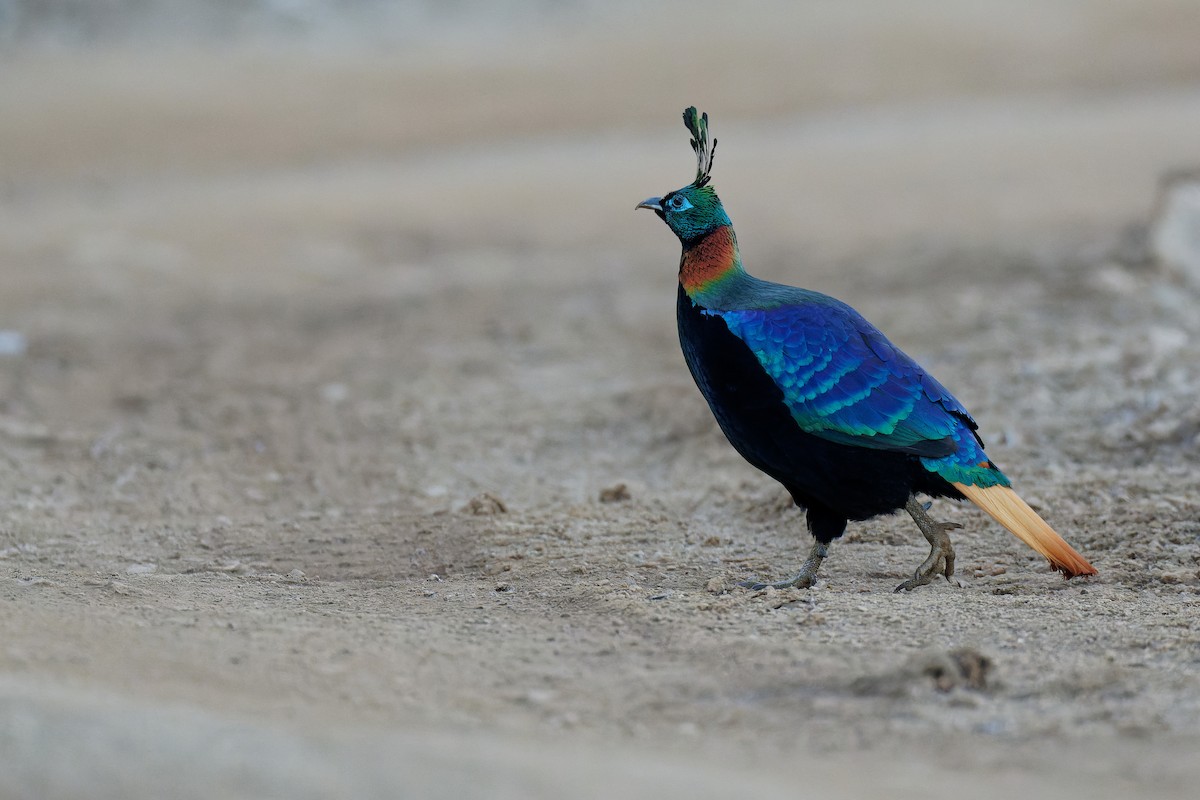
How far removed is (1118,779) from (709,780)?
3.04 ft

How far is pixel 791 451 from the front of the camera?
15.6 feet

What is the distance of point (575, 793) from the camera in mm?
3096

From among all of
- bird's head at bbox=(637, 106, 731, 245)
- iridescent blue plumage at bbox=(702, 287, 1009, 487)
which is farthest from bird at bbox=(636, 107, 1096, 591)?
bird's head at bbox=(637, 106, 731, 245)

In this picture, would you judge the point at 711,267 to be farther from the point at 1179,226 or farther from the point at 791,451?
the point at 1179,226

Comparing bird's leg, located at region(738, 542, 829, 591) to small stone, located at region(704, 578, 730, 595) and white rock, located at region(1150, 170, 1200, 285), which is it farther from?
white rock, located at region(1150, 170, 1200, 285)

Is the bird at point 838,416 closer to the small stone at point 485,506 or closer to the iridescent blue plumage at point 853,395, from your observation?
the iridescent blue plumage at point 853,395

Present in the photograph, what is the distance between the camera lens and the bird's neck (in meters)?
4.92

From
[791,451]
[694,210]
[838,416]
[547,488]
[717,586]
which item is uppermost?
[694,210]

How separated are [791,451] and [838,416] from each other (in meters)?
0.20

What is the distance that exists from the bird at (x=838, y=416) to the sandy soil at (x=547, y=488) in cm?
33

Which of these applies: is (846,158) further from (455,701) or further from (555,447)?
(455,701)

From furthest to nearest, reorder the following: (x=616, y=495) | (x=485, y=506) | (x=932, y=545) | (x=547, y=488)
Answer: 1. (x=547, y=488)
2. (x=616, y=495)
3. (x=485, y=506)
4. (x=932, y=545)

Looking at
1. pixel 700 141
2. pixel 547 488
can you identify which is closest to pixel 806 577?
pixel 700 141

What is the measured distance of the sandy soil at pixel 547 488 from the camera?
11.3 feet
